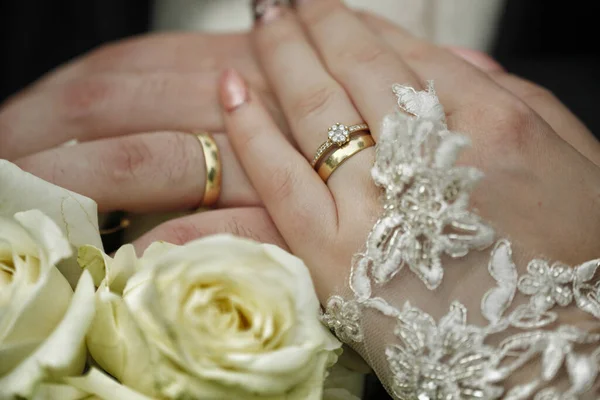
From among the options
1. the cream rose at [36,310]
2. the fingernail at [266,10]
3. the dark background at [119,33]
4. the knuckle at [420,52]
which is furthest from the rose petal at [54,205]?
the dark background at [119,33]

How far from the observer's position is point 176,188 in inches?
39.4

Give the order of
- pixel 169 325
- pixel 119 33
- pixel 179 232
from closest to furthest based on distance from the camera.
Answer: pixel 169 325 < pixel 179 232 < pixel 119 33

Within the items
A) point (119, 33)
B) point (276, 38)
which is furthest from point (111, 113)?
point (119, 33)

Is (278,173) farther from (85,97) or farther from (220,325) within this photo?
(85,97)

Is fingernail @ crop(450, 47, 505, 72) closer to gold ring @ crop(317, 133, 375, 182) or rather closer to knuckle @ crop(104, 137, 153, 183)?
gold ring @ crop(317, 133, 375, 182)

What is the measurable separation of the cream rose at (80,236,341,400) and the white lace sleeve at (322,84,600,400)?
17 cm

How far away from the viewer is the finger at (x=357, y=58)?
2.92 ft

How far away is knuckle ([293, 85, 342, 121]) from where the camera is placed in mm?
943

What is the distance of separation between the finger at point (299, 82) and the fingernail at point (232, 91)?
69mm

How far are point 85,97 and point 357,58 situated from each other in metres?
0.56

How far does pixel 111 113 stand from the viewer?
1.16 meters

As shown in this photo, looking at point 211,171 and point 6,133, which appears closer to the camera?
point 211,171

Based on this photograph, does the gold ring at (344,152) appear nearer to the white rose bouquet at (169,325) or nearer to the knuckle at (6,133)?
the white rose bouquet at (169,325)

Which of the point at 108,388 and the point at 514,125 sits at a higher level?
the point at 514,125
